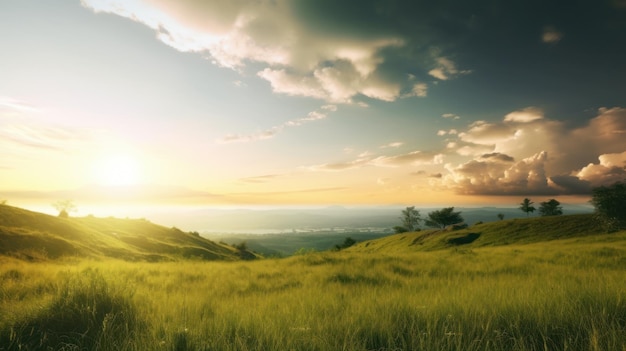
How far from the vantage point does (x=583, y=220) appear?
67.6 metres

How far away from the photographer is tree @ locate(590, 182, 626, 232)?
6227 centimetres

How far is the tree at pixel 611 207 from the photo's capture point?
62266 millimetres

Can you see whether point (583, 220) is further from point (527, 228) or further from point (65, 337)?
point (65, 337)

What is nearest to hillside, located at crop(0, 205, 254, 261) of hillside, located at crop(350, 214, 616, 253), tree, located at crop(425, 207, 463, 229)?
hillside, located at crop(350, 214, 616, 253)

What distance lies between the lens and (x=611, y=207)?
63844mm

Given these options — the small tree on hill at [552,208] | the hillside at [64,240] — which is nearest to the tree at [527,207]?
the small tree on hill at [552,208]

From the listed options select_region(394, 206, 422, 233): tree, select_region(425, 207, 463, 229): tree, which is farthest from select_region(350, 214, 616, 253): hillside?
select_region(394, 206, 422, 233): tree

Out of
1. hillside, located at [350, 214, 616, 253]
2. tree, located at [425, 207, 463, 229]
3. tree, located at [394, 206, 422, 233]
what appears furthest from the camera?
tree, located at [394, 206, 422, 233]

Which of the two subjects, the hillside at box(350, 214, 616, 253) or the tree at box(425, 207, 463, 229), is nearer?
the hillside at box(350, 214, 616, 253)

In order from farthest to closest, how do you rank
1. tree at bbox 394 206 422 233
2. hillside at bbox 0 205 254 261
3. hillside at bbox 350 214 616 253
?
1. tree at bbox 394 206 422 233
2. hillside at bbox 350 214 616 253
3. hillside at bbox 0 205 254 261

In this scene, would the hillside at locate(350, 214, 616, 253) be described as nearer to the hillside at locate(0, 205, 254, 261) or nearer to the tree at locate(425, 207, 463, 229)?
the tree at locate(425, 207, 463, 229)

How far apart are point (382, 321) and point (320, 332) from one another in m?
0.87

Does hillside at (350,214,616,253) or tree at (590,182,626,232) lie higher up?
tree at (590,182,626,232)

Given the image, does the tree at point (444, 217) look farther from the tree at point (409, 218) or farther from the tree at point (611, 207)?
the tree at point (611, 207)
